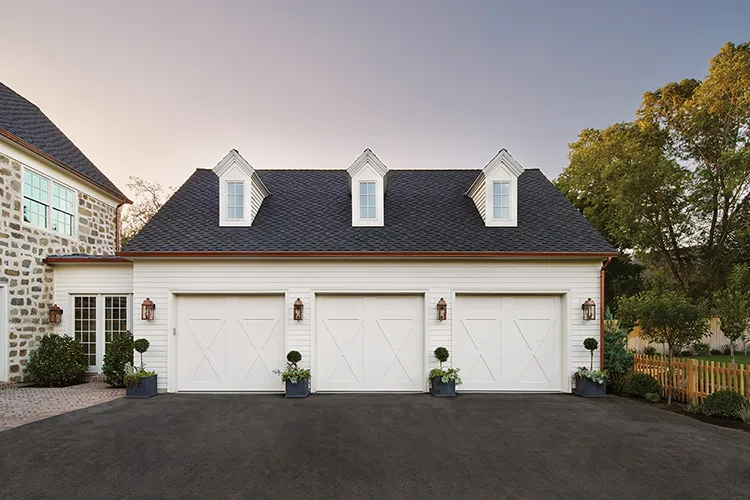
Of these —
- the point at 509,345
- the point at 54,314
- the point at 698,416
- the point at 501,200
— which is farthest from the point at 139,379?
the point at 698,416

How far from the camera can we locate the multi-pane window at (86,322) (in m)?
10.8

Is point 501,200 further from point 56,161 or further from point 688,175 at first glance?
point 688,175

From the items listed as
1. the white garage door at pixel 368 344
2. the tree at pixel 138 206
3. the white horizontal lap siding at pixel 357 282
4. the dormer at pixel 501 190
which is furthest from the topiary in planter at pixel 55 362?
the tree at pixel 138 206

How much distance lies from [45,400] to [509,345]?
10913mm

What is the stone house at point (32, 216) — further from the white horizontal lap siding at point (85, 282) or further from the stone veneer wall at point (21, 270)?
the white horizontal lap siding at point (85, 282)

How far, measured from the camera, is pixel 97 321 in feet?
35.2

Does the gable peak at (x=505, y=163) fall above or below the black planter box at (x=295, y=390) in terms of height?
above

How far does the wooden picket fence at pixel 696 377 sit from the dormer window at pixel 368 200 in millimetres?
7977

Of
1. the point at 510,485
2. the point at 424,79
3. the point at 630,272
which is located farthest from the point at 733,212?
the point at 510,485

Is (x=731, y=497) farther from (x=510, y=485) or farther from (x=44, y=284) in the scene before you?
(x=44, y=284)

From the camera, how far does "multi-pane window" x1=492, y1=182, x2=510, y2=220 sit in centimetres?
1077

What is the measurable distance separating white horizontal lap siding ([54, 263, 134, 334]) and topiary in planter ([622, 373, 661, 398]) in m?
13.3

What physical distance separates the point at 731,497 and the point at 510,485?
97.6 inches

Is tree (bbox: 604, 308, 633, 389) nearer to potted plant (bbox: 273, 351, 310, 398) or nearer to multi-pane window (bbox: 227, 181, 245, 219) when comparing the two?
potted plant (bbox: 273, 351, 310, 398)
